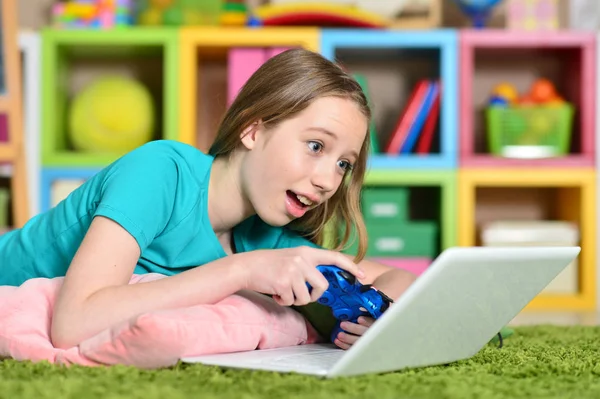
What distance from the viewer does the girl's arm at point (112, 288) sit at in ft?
3.30

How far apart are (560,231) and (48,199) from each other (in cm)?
158

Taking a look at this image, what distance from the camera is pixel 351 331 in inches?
44.0

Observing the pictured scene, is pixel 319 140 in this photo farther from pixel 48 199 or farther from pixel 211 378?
pixel 48 199

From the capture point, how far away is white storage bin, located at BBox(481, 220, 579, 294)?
266cm

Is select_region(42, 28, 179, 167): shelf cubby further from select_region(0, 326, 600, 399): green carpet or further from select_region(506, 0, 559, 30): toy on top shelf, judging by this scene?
select_region(0, 326, 600, 399): green carpet

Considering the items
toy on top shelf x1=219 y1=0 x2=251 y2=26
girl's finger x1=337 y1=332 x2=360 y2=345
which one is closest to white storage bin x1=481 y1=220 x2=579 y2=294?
toy on top shelf x1=219 y1=0 x2=251 y2=26

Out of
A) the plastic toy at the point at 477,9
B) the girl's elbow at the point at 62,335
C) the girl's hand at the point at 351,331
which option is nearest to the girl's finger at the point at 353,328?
the girl's hand at the point at 351,331

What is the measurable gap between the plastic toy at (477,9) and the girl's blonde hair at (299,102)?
5.01 feet

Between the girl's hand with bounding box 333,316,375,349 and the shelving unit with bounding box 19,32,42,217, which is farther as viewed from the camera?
the shelving unit with bounding box 19,32,42,217

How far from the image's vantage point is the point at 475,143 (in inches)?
120

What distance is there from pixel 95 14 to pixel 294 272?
197 centimetres

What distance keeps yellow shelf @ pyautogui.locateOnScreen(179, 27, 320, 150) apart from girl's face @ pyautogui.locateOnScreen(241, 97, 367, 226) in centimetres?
145

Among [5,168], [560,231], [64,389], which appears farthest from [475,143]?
[64,389]

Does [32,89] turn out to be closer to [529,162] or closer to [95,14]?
[95,14]
